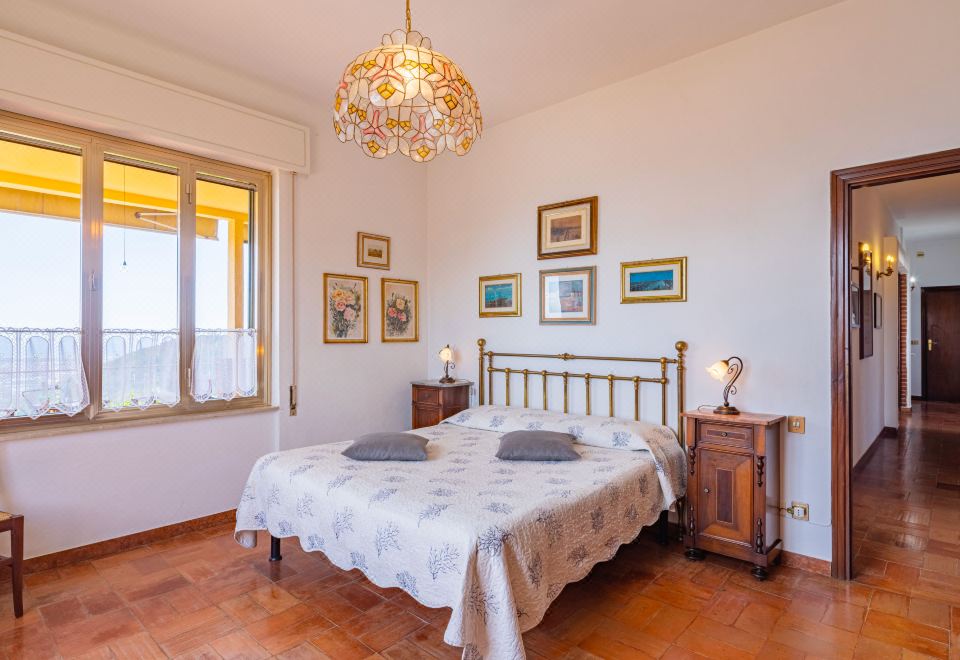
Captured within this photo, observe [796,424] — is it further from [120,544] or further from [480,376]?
[120,544]

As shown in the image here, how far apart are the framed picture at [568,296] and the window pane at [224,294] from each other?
7.19 ft

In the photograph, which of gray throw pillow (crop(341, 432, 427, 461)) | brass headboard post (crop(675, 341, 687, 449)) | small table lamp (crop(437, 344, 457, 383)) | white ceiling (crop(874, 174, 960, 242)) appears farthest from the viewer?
white ceiling (crop(874, 174, 960, 242))

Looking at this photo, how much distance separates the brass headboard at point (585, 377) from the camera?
3.41 meters

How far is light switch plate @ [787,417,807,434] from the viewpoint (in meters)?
2.96

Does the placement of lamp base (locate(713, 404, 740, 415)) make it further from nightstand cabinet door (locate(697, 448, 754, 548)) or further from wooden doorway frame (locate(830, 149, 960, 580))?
wooden doorway frame (locate(830, 149, 960, 580))

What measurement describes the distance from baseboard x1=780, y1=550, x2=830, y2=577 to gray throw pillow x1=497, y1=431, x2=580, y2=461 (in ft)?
4.38

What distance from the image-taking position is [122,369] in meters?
3.25

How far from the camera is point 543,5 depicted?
2.85 meters

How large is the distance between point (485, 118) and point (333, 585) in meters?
3.62

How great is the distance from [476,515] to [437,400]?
7.83 ft

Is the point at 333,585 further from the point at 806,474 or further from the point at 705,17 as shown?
the point at 705,17

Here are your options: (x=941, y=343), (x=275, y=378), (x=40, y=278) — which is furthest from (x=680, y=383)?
(x=941, y=343)

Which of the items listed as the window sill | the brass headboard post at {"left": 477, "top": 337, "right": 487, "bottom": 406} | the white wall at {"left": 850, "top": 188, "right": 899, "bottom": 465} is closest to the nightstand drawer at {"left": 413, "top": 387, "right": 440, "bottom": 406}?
the brass headboard post at {"left": 477, "top": 337, "right": 487, "bottom": 406}

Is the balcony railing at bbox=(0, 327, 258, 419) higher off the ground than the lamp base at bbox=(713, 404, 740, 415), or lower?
higher
